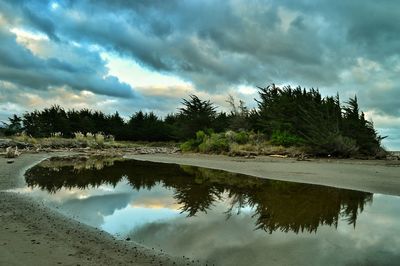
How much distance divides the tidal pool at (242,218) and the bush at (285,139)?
1220 cm

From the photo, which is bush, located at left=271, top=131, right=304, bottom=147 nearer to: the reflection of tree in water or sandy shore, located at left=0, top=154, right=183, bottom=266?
the reflection of tree in water

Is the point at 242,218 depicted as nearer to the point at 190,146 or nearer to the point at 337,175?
the point at 337,175

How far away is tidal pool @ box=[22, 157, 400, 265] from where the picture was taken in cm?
519

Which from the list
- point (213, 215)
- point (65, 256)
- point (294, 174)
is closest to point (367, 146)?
point (294, 174)

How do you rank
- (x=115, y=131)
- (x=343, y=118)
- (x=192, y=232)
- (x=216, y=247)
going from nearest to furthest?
(x=216, y=247) < (x=192, y=232) < (x=343, y=118) < (x=115, y=131)

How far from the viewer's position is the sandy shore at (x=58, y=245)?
446 centimetres

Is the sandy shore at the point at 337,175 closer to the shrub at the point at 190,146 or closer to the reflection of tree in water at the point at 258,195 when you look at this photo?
the reflection of tree in water at the point at 258,195

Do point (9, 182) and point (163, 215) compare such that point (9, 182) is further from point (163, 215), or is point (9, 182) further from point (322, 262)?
point (322, 262)

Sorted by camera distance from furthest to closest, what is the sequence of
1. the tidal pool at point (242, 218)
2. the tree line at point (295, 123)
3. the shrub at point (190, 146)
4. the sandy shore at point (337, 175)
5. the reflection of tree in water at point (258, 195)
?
the shrub at point (190, 146) < the tree line at point (295, 123) < the sandy shore at point (337, 175) < the reflection of tree in water at point (258, 195) < the tidal pool at point (242, 218)

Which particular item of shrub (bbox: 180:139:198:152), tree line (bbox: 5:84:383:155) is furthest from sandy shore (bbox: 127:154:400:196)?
shrub (bbox: 180:139:198:152)

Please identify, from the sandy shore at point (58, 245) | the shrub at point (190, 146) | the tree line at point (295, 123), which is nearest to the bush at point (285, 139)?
the tree line at point (295, 123)

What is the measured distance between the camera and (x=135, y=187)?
11.9 metres

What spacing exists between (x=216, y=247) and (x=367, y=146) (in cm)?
2096

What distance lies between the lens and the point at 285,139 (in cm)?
2475
